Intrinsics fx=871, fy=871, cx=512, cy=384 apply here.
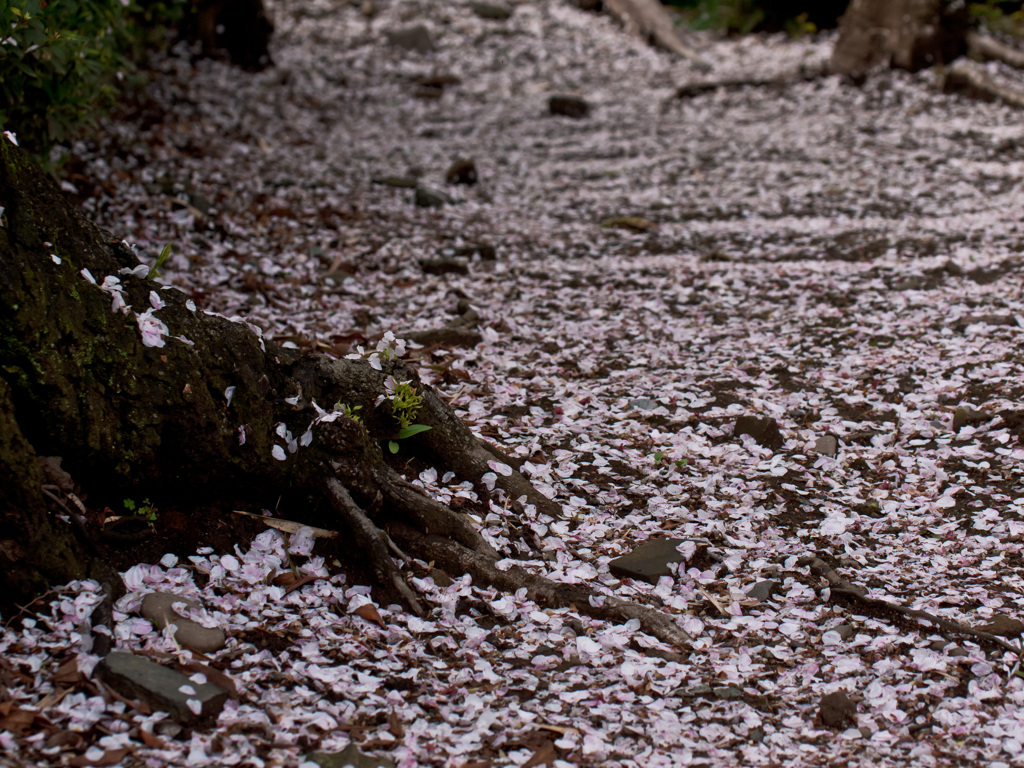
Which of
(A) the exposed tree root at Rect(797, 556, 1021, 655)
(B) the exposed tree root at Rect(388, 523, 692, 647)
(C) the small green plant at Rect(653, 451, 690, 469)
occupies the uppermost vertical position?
(C) the small green plant at Rect(653, 451, 690, 469)

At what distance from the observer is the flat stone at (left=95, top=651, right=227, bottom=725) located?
2.71m

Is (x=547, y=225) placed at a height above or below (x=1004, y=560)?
above

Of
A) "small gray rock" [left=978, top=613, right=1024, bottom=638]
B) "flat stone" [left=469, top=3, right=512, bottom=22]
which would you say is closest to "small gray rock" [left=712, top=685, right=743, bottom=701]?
"small gray rock" [left=978, top=613, right=1024, bottom=638]

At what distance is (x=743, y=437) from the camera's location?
4.88 meters

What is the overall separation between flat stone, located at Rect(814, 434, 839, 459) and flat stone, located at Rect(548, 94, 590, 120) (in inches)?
355

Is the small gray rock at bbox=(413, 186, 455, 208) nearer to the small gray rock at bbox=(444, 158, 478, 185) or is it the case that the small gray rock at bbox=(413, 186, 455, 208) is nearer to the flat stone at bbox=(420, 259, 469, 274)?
the small gray rock at bbox=(444, 158, 478, 185)

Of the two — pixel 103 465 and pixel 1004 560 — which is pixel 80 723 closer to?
pixel 103 465

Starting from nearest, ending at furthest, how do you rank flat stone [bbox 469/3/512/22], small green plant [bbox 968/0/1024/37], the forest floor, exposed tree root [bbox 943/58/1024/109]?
the forest floor
exposed tree root [bbox 943/58/1024/109]
small green plant [bbox 968/0/1024/37]
flat stone [bbox 469/3/512/22]

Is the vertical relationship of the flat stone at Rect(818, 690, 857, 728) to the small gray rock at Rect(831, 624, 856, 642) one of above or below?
below

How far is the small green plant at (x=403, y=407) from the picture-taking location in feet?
12.7

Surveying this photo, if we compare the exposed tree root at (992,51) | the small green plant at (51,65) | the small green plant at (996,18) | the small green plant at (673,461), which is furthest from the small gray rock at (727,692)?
the small green plant at (996,18)

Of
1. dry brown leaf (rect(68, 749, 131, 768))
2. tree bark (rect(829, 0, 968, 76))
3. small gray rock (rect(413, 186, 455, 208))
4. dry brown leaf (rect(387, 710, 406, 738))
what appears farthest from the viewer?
tree bark (rect(829, 0, 968, 76))

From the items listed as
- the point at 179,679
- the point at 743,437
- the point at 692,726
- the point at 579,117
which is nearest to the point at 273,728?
the point at 179,679

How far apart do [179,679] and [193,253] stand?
4891 millimetres
